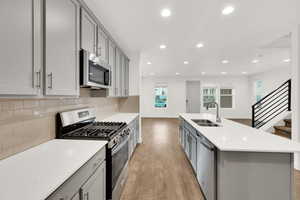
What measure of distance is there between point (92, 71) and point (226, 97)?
9.52 meters

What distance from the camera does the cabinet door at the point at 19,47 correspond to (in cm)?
84

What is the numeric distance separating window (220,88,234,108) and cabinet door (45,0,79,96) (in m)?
9.58

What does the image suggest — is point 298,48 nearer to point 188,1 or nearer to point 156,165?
point 188,1

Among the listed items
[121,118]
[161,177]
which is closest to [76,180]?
[161,177]

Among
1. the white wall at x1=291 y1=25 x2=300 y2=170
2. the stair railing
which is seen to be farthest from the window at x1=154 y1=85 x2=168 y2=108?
the white wall at x1=291 y1=25 x2=300 y2=170

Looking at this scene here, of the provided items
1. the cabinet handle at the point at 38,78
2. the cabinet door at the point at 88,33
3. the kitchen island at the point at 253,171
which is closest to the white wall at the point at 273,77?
the kitchen island at the point at 253,171

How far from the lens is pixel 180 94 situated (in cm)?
947

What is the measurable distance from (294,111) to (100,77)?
344 centimetres

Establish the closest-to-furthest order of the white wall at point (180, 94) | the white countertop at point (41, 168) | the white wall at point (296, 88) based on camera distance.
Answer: the white countertop at point (41, 168) < the white wall at point (296, 88) < the white wall at point (180, 94)

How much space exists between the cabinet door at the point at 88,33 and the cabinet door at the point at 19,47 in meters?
0.69

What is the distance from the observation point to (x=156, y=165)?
296 cm

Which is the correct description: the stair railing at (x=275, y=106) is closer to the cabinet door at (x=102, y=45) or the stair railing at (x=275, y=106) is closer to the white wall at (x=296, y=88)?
the white wall at (x=296, y=88)

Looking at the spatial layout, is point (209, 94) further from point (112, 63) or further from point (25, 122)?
point (25, 122)

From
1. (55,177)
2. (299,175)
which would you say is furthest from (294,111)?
(55,177)
